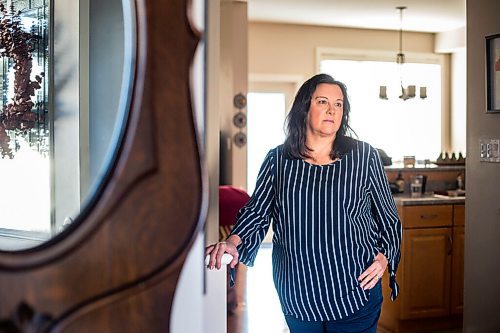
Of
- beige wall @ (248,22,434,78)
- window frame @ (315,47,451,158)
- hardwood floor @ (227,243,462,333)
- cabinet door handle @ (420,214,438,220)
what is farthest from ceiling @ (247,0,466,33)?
cabinet door handle @ (420,214,438,220)

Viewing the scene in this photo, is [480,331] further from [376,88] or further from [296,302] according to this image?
[376,88]

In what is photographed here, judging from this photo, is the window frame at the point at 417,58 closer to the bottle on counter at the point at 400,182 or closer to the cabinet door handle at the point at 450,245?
the bottle on counter at the point at 400,182

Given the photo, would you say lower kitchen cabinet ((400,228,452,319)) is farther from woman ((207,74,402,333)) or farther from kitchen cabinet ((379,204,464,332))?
woman ((207,74,402,333))

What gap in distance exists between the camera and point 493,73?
10.0 feet

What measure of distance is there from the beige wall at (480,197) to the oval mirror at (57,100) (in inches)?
112

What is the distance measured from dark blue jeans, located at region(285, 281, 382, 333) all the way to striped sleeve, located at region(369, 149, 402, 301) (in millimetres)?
99

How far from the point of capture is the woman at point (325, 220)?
161 centimetres

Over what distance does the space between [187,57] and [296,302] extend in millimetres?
1280

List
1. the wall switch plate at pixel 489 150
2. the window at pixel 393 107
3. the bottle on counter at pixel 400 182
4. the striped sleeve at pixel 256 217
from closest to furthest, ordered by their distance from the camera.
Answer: the striped sleeve at pixel 256 217 → the wall switch plate at pixel 489 150 → the bottle on counter at pixel 400 182 → the window at pixel 393 107

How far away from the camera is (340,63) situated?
873 centimetres

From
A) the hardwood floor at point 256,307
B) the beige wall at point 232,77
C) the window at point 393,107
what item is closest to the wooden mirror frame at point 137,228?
the hardwood floor at point 256,307

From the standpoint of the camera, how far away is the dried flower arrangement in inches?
16.9

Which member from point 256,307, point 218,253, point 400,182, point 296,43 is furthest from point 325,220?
point 296,43

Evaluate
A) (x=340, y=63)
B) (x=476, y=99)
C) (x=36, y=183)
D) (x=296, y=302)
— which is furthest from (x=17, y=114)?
(x=340, y=63)
